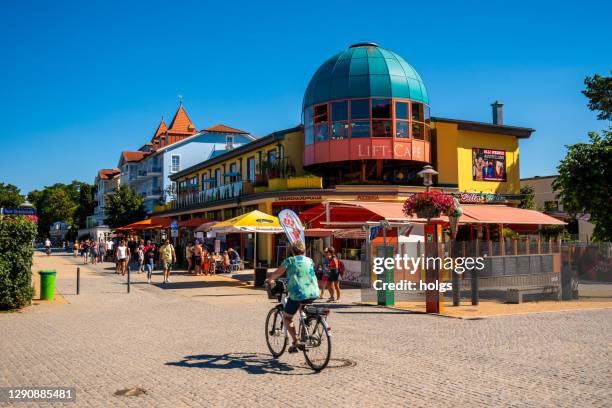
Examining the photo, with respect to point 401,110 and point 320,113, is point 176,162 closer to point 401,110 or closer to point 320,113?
point 320,113

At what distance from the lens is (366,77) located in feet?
103

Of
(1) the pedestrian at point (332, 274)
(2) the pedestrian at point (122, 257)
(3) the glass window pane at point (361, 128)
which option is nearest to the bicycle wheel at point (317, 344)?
(1) the pedestrian at point (332, 274)

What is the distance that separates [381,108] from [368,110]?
741 mm

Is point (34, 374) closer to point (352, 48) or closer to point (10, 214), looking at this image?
point (10, 214)

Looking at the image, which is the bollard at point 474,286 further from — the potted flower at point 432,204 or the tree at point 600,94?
the tree at point 600,94

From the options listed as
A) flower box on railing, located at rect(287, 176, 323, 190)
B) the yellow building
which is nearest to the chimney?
the yellow building

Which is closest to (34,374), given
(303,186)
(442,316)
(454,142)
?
(442,316)

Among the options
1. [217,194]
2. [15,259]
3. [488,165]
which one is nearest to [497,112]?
[488,165]

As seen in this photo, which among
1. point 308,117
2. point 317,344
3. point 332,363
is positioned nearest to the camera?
point 317,344

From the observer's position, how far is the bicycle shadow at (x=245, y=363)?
7.71 m

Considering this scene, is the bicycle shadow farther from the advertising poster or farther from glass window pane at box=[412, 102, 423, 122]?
the advertising poster

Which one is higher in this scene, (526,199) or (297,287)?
(526,199)

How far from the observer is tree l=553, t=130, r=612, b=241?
66.1ft

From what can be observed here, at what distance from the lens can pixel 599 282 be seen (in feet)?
62.1
